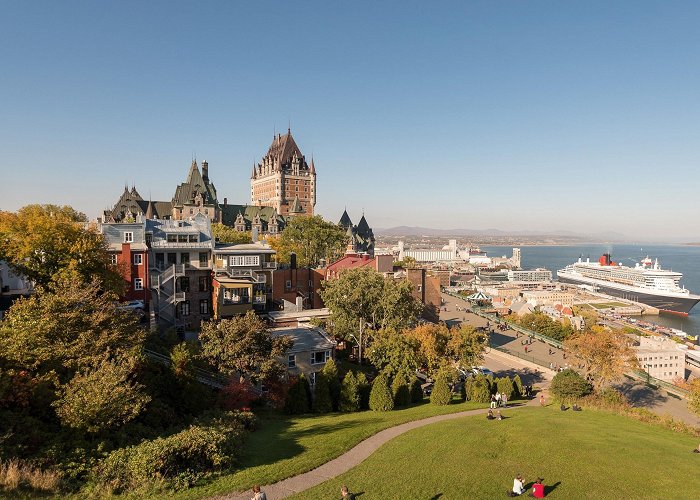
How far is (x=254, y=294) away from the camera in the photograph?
43.3 meters

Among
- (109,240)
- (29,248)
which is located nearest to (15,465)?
(29,248)

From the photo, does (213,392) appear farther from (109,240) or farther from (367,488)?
(109,240)

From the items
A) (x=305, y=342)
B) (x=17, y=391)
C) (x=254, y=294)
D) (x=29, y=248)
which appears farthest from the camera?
(x=254, y=294)

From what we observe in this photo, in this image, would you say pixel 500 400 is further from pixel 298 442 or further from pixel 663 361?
pixel 663 361

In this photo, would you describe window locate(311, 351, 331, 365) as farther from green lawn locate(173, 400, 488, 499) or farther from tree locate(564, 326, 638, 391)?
tree locate(564, 326, 638, 391)

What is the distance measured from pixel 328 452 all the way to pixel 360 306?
21.1 m

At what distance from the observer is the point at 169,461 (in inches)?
625

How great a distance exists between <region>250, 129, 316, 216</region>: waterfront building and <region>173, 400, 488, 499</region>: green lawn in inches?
4506

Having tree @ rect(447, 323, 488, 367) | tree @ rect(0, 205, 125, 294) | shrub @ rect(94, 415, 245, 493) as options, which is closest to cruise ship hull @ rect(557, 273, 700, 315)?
tree @ rect(447, 323, 488, 367)

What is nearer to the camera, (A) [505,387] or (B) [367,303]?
(A) [505,387]

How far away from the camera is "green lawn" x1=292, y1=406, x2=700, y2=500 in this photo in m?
16.6

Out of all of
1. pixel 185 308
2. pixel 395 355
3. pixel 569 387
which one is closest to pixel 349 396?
pixel 395 355

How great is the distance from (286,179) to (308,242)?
7568 centimetres

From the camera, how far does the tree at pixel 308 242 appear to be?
7306 cm
